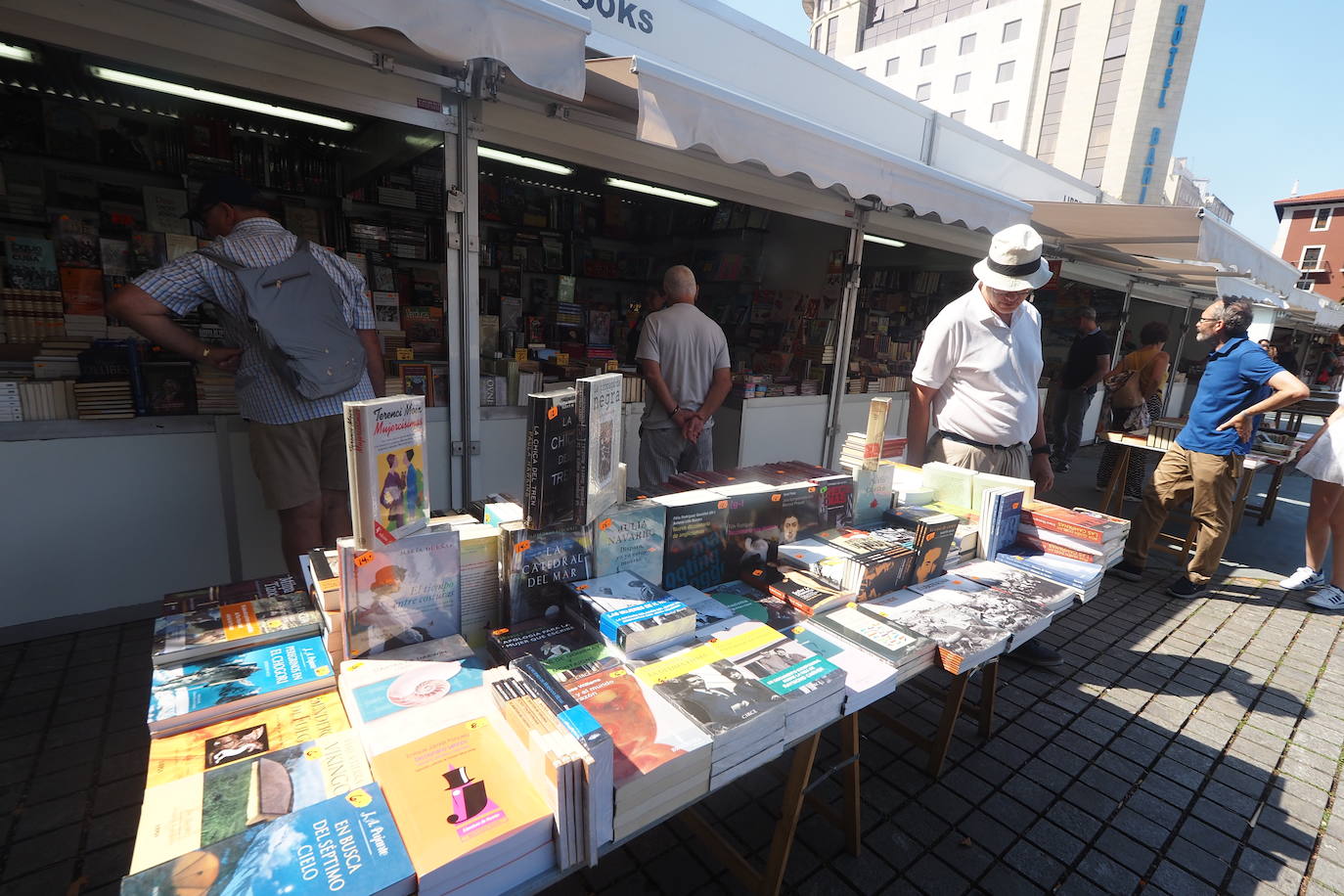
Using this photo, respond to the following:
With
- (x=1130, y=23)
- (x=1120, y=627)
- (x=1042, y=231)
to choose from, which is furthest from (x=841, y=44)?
(x=1120, y=627)

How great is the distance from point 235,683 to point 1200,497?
5096mm

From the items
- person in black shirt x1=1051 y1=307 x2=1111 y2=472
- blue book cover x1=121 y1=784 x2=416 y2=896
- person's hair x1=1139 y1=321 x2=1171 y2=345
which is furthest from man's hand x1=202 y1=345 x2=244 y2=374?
person in black shirt x1=1051 y1=307 x2=1111 y2=472

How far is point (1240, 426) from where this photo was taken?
12.1 ft

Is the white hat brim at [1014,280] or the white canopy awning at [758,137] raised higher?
the white canopy awning at [758,137]

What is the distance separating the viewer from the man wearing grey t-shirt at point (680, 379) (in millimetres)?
3551

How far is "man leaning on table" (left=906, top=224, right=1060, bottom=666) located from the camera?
8.48ft

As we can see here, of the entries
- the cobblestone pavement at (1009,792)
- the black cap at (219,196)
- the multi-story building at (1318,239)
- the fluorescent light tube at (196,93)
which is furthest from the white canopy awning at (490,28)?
the multi-story building at (1318,239)

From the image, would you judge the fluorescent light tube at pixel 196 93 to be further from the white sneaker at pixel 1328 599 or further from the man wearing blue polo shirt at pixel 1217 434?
the white sneaker at pixel 1328 599

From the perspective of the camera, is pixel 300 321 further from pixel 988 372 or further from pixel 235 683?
pixel 988 372

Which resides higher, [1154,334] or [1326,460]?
[1154,334]

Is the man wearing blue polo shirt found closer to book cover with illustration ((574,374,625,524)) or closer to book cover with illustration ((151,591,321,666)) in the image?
book cover with illustration ((574,374,625,524))

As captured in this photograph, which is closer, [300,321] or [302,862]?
[302,862]

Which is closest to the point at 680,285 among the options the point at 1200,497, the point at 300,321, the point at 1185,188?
the point at 300,321

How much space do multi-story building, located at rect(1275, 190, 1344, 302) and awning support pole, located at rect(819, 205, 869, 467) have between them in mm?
42999
